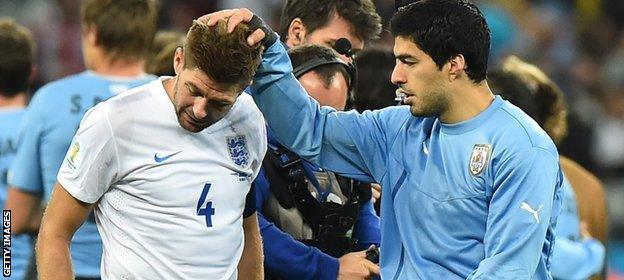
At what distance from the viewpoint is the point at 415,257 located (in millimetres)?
4039

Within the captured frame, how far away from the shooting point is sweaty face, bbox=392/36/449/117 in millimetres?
3943

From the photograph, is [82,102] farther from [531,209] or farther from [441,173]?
[531,209]

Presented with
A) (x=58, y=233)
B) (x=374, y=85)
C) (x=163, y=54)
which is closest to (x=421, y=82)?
(x=58, y=233)

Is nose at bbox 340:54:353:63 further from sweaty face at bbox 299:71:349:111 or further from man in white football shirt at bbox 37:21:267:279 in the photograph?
man in white football shirt at bbox 37:21:267:279

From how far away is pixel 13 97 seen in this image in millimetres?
6094

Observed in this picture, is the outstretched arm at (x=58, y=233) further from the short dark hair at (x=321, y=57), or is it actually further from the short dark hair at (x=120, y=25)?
the short dark hair at (x=120, y=25)

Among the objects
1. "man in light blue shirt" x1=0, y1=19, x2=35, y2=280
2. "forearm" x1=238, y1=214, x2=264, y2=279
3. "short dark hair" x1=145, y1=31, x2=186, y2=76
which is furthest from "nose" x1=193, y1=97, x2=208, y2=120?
"man in light blue shirt" x1=0, y1=19, x2=35, y2=280

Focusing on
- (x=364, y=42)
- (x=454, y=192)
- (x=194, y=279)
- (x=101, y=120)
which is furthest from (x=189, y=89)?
(x=364, y=42)

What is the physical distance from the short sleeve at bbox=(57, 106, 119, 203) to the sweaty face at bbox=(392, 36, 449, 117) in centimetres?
92

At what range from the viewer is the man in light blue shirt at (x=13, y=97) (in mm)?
5906

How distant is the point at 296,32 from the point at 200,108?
1.50 metres

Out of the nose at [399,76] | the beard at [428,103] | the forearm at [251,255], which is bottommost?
the forearm at [251,255]

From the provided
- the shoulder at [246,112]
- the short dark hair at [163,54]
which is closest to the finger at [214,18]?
the shoulder at [246,112]

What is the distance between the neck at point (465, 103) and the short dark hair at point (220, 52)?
0.67m
